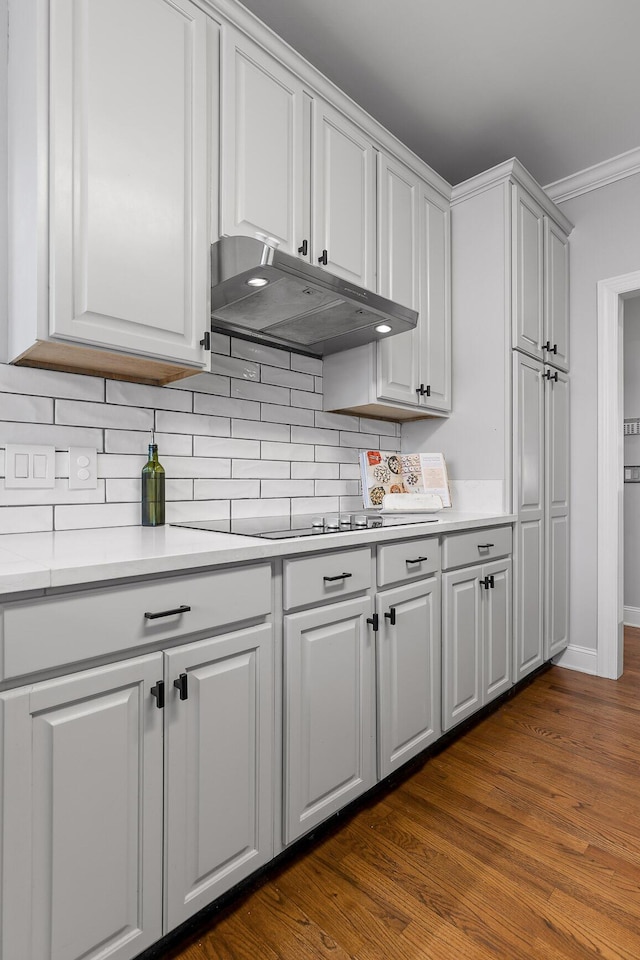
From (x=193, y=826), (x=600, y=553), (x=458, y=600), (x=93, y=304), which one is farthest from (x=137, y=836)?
(x=600, y=553)

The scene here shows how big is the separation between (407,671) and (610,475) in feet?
5.98

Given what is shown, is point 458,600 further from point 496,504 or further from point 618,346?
point 618,346

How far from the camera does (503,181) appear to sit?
8.46ft

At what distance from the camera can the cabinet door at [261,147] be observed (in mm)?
1656

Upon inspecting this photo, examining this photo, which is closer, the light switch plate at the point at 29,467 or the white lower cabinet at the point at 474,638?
the light switch plate at the point at 29,467

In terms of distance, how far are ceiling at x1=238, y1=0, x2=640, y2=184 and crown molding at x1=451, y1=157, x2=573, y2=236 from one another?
0.22 m

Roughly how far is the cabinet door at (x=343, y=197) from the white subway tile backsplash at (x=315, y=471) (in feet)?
2.61

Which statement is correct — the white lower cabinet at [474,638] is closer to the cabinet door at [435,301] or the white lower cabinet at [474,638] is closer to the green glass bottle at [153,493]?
the cabinet door at [435,301]

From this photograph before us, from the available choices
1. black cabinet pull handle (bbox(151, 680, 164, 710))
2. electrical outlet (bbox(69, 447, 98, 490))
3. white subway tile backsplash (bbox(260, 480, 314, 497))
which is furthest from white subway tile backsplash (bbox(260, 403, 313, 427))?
black cabinet pull handle (bbox(151, 680, 164, 710))

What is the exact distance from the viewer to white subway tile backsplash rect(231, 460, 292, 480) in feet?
6.89

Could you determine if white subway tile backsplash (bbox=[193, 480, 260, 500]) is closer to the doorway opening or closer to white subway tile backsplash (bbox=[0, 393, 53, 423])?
white subway tile backsplash (bbox=[0, 393, 53, 423])

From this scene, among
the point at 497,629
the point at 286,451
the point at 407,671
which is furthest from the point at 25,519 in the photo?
the point at 497,629

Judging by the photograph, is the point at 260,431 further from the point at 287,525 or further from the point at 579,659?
the point at 579,659

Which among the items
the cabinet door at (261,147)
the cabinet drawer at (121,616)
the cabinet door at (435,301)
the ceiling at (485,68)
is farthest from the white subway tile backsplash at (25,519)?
the ceiling at (485,68)
